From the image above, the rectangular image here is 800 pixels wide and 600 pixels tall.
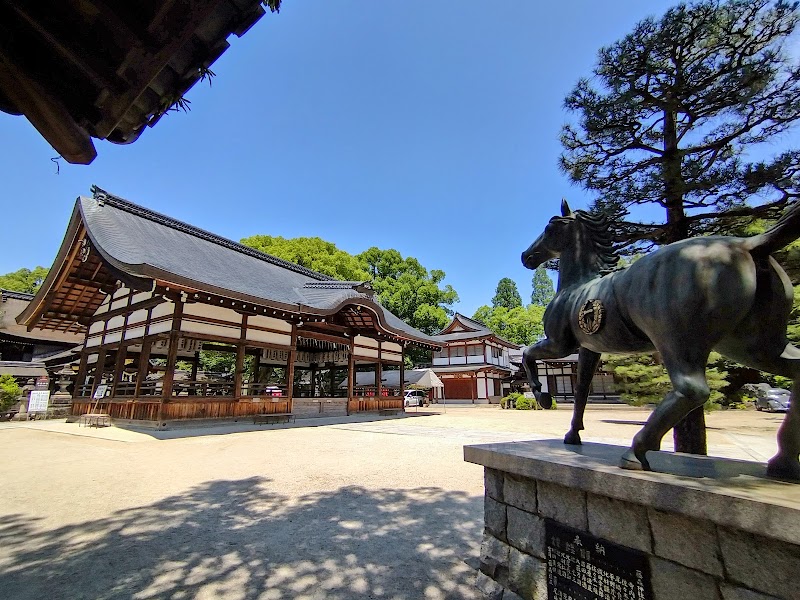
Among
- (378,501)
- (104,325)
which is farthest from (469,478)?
(104,325)

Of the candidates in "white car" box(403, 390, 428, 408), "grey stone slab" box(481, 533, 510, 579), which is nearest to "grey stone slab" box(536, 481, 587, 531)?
"grey stone slab" box(481, 533, 510, 579)

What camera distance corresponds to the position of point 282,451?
739 centimetres

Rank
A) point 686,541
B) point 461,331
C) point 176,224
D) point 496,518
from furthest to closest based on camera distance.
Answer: point 461,331 → point 176,224 → point 496,518 → point 686,541

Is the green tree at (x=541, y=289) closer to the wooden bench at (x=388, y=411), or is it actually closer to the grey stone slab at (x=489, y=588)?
the wooden bench at (x=388, y=411)

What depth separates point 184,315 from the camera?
1028 centimetres

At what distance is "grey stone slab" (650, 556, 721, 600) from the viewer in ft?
5.34

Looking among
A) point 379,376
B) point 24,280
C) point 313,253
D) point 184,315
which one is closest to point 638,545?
point 184,315

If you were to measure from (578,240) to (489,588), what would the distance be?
8.79 feet

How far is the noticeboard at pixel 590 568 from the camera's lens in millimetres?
1851

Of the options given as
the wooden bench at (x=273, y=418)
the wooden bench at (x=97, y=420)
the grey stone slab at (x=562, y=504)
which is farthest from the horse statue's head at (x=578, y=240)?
the wooden bench at (x=97, y=420)

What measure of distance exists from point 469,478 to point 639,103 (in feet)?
19.6

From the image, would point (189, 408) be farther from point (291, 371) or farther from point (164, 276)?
point (164, 276)

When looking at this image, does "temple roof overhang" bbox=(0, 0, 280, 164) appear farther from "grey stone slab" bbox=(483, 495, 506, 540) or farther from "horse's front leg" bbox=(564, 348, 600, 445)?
"grey stone slab" bbox=(483, 495, 506, 540)

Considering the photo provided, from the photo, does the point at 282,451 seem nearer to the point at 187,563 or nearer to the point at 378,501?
the point at 378,501
